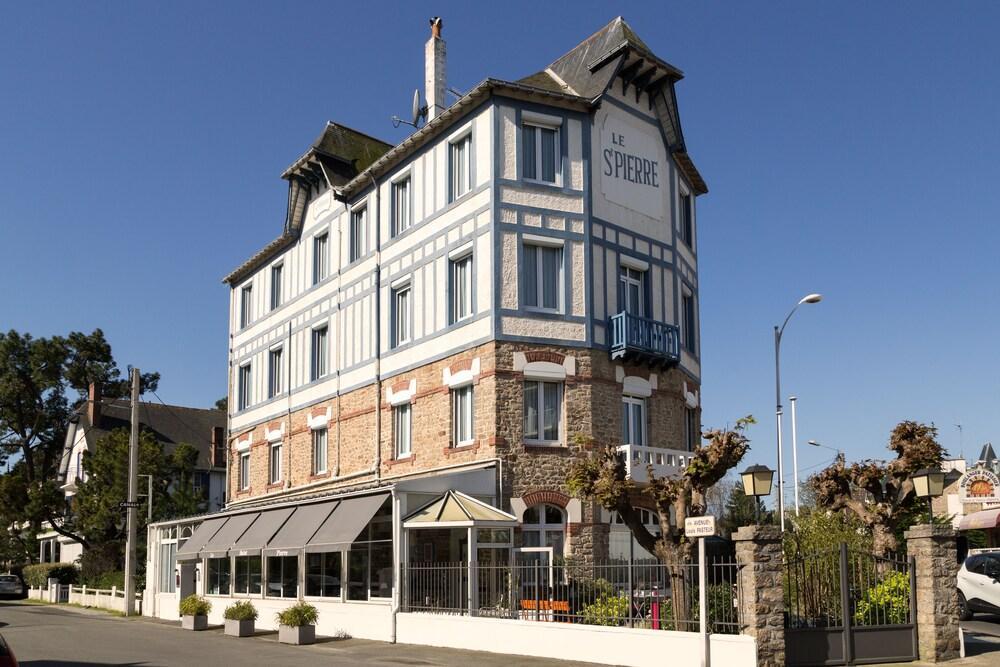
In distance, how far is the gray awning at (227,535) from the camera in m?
30.7

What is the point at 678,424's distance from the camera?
27859 mm

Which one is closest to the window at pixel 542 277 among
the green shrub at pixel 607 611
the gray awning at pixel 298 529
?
the gray awning at pixel 298 529

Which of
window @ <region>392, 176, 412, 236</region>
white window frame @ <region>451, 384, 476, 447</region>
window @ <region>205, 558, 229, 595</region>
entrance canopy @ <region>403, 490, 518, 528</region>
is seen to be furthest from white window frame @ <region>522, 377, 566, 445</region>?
window @ <region>205, 558, 229, 595</region>

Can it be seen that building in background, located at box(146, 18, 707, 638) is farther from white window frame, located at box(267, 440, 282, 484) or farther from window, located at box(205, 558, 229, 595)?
white window frame, located at box(267, 440, 282, 484)

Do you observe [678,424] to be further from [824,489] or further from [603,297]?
[824,489]

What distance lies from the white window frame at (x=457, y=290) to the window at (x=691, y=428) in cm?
694

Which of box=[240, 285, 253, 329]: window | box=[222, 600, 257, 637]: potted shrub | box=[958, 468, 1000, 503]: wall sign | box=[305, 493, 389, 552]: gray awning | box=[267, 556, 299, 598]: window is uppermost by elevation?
box=[240, 285, 253, 329]: window

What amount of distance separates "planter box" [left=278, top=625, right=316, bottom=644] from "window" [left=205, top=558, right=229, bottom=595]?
30.2ft

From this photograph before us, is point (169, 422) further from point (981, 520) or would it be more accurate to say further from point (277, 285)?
point (981, 520)

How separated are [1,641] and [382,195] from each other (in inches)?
770

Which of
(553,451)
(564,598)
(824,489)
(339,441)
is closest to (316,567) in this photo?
(339,441)

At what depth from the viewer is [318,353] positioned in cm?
3419

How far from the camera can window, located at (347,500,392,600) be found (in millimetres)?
24234

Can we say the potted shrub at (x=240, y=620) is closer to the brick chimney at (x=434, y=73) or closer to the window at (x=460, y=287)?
the window at (x=460, y=287)
